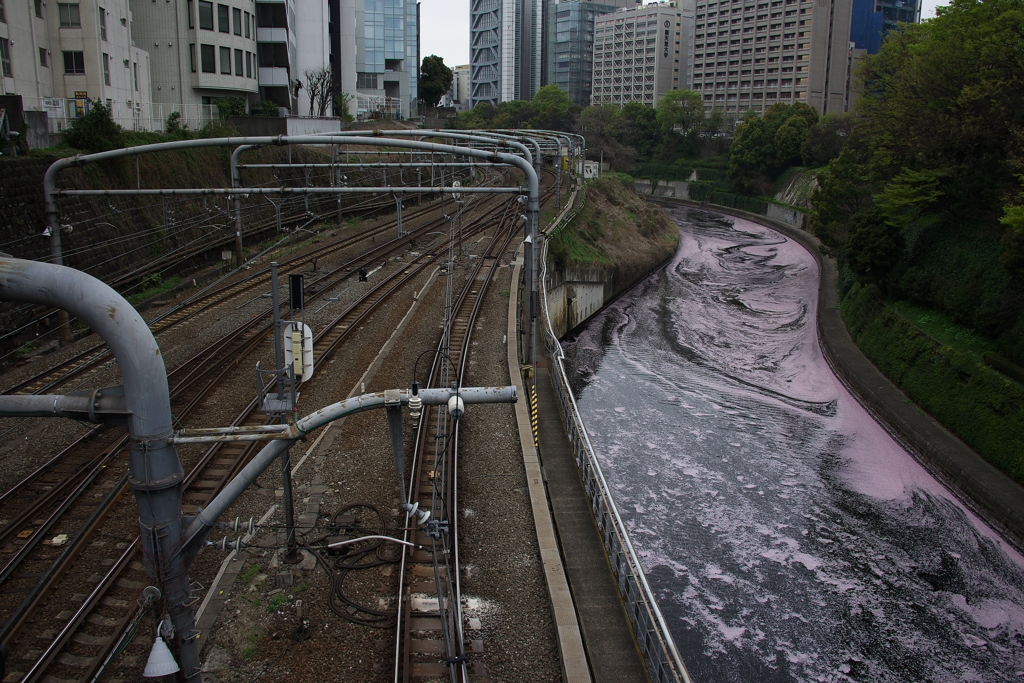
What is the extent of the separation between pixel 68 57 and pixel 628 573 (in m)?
A: 29.6

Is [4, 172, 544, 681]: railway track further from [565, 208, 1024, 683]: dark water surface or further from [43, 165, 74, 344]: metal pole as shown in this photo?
[565, 208, 1024, 683]: dark water surface

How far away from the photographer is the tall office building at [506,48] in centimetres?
13650

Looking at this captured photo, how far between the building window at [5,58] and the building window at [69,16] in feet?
13.6

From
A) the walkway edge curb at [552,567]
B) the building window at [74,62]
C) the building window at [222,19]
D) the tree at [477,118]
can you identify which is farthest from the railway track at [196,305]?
the tree at [477,118]

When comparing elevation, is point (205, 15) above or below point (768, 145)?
Result: above

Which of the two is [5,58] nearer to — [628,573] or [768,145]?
[628,573]

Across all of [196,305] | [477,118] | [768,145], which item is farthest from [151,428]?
[477,118]

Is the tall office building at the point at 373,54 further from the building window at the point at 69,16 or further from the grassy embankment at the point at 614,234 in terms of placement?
the building window at the point at 69,16

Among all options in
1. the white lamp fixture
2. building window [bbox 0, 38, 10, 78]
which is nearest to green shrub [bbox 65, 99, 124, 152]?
building window [bbox 0, 38, 10, 78]

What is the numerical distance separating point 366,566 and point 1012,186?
24633 millimetres

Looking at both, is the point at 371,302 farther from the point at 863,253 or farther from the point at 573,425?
the point at 863,253

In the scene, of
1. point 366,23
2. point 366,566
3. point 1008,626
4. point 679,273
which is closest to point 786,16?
point 366,23

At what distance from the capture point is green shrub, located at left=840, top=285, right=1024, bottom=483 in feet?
63.8

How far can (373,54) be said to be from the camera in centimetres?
7431
